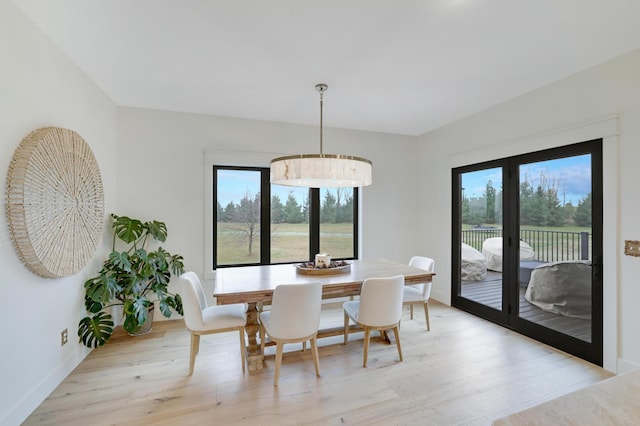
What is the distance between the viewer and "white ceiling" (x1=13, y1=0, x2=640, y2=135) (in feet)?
5.93

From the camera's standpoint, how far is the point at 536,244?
3088 mm

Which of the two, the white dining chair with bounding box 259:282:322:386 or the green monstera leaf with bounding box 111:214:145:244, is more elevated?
the green monstera leaf with bounding box 111:214:145:244

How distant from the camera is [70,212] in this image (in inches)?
91.7

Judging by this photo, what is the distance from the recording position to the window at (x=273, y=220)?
3.93 m

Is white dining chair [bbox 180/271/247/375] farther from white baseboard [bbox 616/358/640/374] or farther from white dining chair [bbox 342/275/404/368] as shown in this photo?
white baseboard [bbox 616/358/640/374]

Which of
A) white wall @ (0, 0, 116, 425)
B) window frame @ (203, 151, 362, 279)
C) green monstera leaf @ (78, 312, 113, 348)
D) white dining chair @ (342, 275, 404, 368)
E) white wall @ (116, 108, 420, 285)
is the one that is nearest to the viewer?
white wall @ (0, 0, 116, 425)

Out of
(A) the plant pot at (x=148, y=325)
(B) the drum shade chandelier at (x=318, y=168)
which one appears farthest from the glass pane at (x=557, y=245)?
(A) the plant pot at (x=148, y=325)

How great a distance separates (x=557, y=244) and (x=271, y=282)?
2867 mm

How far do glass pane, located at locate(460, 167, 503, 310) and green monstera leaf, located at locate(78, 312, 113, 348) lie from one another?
165 inches

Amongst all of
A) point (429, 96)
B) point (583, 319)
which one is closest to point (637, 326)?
point (583, 319)

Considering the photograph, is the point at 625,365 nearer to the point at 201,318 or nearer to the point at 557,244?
the point at 557,244

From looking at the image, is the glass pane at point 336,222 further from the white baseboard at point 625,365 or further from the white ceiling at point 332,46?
the white baseboard at point 625,365

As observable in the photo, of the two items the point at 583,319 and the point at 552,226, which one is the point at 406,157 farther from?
the point at 583,319

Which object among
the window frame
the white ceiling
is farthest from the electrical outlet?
the window frame
